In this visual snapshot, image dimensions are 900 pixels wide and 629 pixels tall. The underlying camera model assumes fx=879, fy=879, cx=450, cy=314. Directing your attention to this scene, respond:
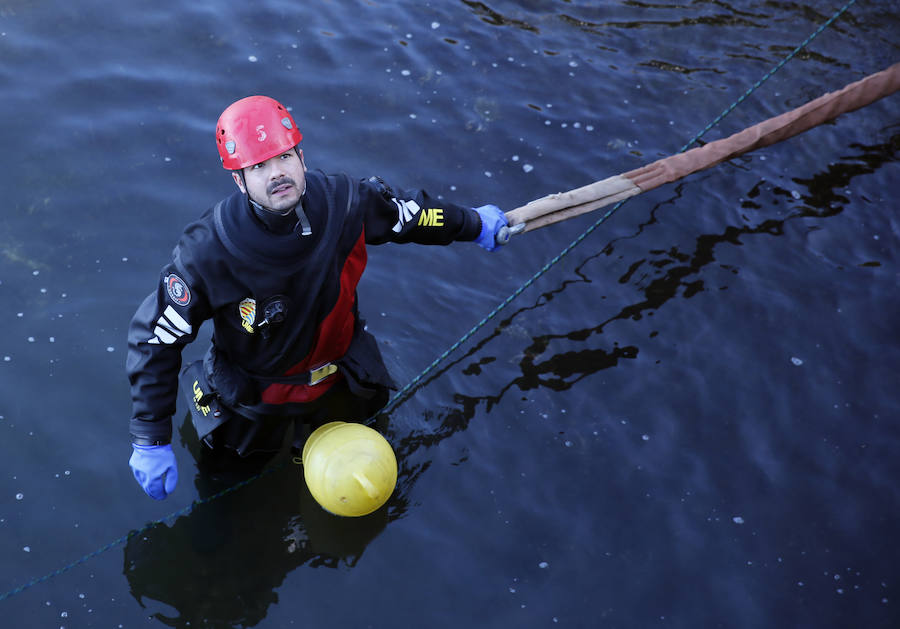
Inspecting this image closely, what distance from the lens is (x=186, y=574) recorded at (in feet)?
15.5

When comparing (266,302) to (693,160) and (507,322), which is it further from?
(693,160)

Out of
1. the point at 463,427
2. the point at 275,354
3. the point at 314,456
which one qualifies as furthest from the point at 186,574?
the point at 463,427

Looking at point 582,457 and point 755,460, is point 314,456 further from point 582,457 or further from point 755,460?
point 755,460

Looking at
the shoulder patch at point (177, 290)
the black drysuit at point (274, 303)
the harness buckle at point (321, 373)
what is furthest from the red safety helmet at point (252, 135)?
the harness buckle at point (321, 373)

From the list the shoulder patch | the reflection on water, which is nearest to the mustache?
the shoulder patch

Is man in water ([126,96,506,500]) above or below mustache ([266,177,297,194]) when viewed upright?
below

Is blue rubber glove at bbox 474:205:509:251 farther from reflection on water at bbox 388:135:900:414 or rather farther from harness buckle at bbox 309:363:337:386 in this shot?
reflection on water at bbox 388:135:900:414

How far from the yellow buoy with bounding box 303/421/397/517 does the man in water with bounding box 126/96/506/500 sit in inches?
9.5

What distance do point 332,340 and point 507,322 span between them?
6.90ft

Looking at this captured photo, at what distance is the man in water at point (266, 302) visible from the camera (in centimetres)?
365

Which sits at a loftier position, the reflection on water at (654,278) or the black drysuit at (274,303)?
the black drysuit at (274,303)

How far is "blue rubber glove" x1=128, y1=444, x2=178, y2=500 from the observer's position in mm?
4043

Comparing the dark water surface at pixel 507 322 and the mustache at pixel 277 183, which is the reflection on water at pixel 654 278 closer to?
the dark water surface at pixel 507 322

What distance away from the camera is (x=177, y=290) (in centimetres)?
369
